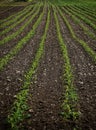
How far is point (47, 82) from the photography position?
461 inches

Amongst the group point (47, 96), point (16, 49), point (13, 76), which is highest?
point (16, 49)

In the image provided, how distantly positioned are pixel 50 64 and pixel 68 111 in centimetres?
570

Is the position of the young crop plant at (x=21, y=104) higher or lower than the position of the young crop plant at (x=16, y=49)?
lower

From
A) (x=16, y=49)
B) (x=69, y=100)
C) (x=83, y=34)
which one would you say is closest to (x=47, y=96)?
(x=69, y=100)

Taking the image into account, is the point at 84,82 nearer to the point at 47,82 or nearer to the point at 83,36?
the point at 47,82

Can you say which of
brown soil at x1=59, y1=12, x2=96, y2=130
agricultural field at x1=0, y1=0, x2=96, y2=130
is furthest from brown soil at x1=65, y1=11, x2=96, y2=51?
brown soil at x1=59, y1=12, x2=96, y2=130

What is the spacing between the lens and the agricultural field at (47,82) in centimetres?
854

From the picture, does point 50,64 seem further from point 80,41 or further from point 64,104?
point 80,41

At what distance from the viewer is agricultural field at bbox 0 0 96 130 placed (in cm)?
854

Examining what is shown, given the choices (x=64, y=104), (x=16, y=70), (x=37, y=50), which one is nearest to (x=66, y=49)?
(x=37, y=50)

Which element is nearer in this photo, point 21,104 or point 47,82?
point 21,104

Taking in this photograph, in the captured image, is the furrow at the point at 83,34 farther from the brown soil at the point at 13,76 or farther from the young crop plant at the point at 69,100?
the young crop plant at the point at 69,100

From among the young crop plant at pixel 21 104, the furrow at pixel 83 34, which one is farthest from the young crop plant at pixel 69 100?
the furrow at pixel 83 34

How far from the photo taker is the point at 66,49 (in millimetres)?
17375
